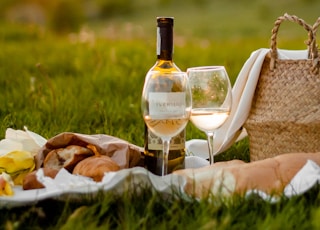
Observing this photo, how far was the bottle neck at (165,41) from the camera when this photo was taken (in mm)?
3092

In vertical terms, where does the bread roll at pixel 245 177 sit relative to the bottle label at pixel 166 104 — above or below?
below

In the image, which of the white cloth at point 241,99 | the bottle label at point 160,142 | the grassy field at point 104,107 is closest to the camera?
the grassy field at point 104,107

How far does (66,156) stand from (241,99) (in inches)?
36.7

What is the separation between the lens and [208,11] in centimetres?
2253

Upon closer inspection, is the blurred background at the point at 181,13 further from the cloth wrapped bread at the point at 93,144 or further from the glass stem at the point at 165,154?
the glass stem at the point at 165,154

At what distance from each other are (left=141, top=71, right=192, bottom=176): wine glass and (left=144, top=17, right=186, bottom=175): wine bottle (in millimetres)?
185

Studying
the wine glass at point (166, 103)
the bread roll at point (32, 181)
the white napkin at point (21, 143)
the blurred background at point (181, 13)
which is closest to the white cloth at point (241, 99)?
the wine glass at point (166, 103)

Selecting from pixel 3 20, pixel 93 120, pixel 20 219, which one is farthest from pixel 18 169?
pixel 3 20

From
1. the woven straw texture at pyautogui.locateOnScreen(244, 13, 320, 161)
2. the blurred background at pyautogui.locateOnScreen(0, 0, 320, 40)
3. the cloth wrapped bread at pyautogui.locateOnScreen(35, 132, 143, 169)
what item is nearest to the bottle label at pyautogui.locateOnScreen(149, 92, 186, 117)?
the cloth wrapped bread at pyautogui.locateOnScreen(35, 132, 143, 169)

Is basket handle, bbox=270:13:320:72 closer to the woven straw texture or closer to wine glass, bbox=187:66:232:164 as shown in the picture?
the woven straw texture

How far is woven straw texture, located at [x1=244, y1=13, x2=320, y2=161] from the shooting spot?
3.43 m

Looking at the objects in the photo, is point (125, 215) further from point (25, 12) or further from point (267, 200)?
point (25, 12)

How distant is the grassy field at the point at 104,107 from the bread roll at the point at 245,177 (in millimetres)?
86

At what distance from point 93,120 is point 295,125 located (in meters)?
1.66
